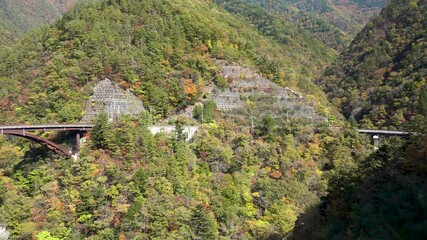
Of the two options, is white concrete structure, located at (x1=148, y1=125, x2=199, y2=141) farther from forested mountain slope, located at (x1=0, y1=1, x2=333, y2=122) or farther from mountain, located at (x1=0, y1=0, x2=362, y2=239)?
forested mountain slope, located at (x1=0, y1=1, x2=333, y2=122)

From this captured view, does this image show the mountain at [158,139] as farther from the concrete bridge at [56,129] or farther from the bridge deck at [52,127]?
the bridge deck at [52,127]

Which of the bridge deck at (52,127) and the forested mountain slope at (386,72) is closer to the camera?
the bridge deck at (52,127)

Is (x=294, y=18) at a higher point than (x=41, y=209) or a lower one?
lower

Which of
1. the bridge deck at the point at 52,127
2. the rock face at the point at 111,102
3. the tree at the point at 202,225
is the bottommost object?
the tree at the point at 202,225

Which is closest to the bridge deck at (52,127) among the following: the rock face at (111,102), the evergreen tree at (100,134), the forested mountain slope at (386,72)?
the evergreen tree at (100,134)

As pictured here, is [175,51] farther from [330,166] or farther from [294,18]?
[294,18]

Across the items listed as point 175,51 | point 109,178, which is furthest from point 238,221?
point 175,51

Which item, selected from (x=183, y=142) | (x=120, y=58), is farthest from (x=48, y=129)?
(x=120, y=58)
